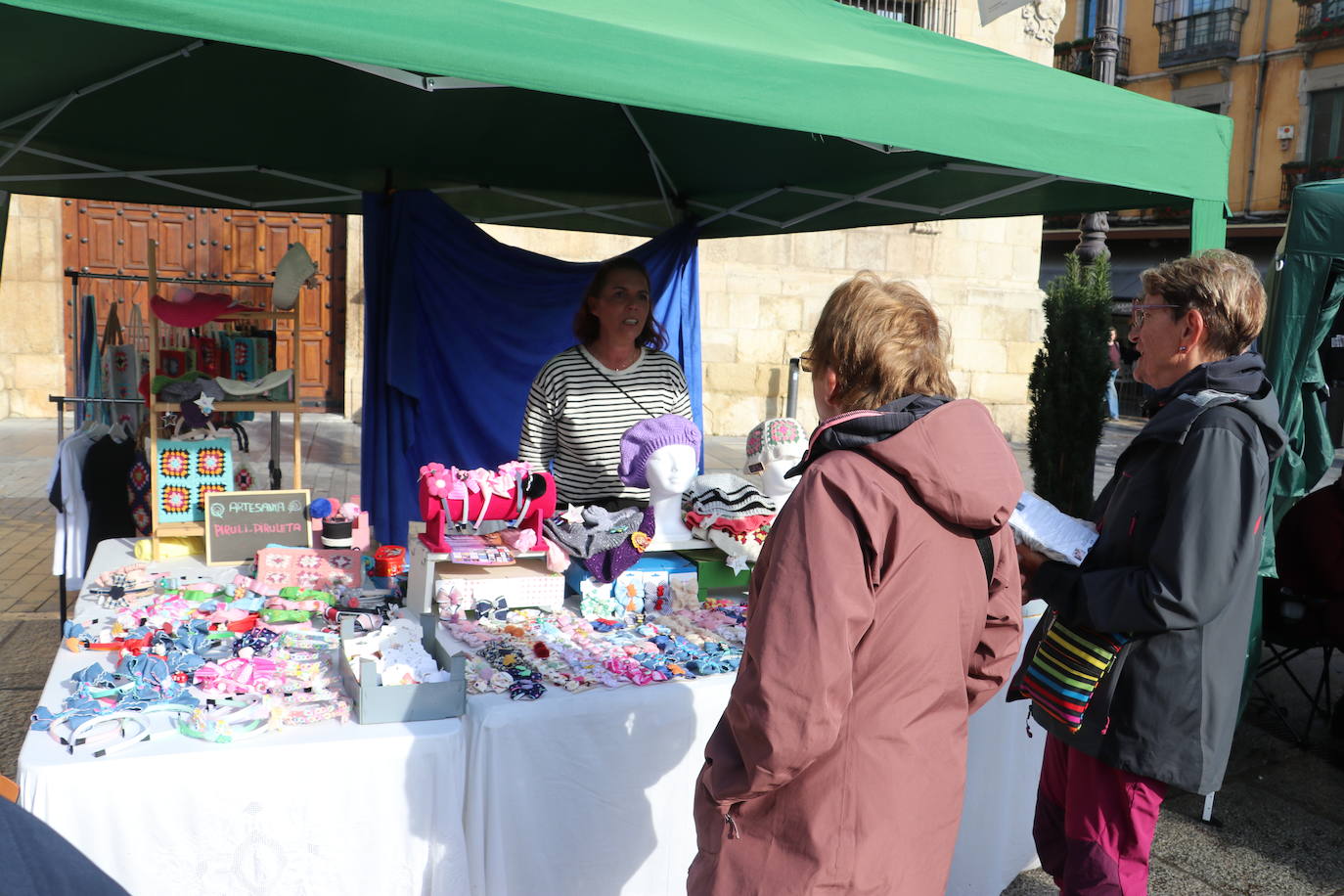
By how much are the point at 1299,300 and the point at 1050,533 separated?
8.23 ft

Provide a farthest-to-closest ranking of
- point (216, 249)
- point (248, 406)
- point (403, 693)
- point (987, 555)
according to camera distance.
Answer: point (216, 249), point (248, 406), point (403, 693), point (987, 555)

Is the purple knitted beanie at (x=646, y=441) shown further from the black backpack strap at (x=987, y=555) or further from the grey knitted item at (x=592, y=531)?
the black backpack strap at (x=987, y=555)

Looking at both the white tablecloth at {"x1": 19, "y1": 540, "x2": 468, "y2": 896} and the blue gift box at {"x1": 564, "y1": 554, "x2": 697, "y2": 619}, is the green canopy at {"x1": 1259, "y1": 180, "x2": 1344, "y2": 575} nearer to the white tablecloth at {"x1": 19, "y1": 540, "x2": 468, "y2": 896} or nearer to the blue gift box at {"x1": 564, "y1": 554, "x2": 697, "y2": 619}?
the blue gift box at {"x1": 564, "y1": 554, "x2": 697, "y2": 619}

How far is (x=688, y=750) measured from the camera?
205 centimetres

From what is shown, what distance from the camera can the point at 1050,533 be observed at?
1.94 meters

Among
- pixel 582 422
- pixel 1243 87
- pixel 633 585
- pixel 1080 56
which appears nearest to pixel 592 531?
pixel 633 585

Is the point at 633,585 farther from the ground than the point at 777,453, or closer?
closer

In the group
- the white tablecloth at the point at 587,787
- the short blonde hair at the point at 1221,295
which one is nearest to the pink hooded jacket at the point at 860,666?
the white tablecloth at the point at 587,787

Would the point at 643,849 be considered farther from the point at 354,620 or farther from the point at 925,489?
the point at 925,489

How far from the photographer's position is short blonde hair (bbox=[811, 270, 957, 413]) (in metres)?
1.38

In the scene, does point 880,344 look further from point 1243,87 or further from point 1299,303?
point 1243,87

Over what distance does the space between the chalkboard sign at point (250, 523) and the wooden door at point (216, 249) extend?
6.36m

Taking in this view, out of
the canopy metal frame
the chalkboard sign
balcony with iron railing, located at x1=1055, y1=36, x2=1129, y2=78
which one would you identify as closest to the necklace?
the canopy metal frame

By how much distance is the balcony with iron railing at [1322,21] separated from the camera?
20.5 metres
